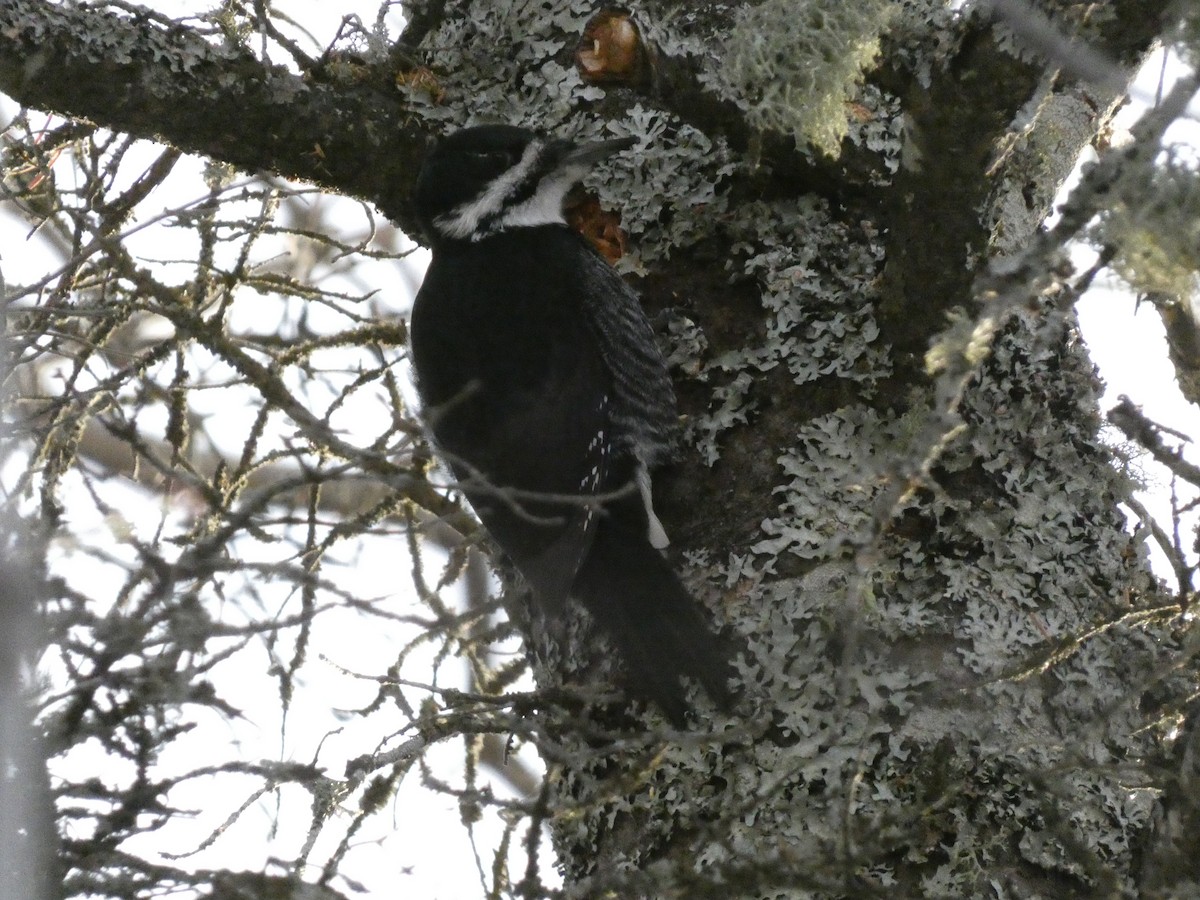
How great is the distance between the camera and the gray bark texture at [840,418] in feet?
6.63

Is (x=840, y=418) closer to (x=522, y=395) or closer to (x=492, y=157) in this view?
(x=522, y=395)

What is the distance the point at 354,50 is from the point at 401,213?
380mm

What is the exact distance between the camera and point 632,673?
8.37 feet

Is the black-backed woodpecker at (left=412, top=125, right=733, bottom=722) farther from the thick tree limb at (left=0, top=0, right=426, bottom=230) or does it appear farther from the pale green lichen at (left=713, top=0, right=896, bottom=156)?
the pale green lichen at (left=713, top=0, right=896, bottom=156)

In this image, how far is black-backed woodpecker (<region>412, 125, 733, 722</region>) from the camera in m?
2.78

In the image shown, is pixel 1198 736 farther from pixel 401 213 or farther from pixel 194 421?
pixel 194 421

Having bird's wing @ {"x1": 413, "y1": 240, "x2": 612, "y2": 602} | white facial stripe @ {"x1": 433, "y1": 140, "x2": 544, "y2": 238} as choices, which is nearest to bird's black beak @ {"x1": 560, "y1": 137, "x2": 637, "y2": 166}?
white facial stripe @ {"x1": 433, "y1": 140, "x2": 544, "y2": 238}

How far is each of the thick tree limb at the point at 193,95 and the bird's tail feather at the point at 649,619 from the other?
39.3 inches

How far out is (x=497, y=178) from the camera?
3461mm

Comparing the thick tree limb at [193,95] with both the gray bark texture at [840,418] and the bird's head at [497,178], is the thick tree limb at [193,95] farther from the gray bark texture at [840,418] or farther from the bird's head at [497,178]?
the bird's head at [497,178]

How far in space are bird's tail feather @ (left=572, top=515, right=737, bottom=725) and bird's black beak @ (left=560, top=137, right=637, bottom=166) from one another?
30.9 inches

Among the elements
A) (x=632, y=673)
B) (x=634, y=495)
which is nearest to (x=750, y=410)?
(x=634, y=495)

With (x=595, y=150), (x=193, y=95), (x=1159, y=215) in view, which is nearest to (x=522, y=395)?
(x=595, y=150)

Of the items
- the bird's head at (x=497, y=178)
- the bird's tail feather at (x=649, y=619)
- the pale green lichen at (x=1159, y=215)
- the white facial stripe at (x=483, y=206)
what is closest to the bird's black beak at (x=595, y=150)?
the bird's head at (x=497, y=178)
